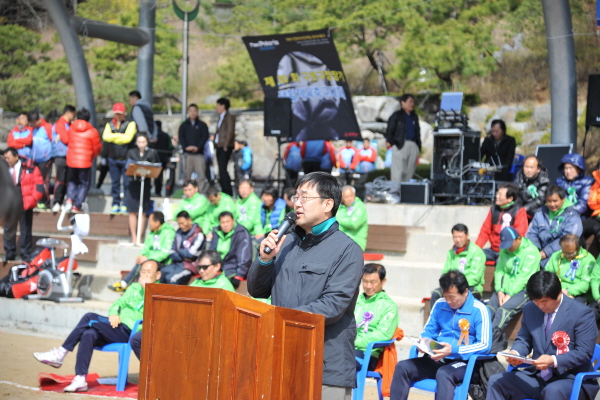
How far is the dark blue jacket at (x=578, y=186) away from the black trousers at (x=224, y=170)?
561cm

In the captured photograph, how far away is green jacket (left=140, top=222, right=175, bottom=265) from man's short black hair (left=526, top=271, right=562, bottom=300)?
200 inches

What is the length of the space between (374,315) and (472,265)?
1.67 metres

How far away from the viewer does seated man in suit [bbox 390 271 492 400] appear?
5.53 m

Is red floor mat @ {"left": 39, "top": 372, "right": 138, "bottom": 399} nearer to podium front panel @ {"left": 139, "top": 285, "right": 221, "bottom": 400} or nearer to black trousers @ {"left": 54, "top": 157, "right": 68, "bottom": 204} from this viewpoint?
podium front panel @ {"left": 139, "top": 285, "right": 221, "bottom": 400}

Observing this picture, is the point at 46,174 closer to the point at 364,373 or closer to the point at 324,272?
the point at 364,373

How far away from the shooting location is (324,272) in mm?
3482

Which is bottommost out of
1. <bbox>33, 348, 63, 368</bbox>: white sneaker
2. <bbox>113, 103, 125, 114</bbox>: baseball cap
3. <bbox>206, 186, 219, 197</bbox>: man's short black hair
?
<bbox>33, 348, 63, 368</bbox>: white sneaker

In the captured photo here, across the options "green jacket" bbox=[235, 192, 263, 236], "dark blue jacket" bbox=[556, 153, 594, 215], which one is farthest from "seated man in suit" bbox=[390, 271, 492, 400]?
"green jacket" bbox=[235, 192, 263, 236]

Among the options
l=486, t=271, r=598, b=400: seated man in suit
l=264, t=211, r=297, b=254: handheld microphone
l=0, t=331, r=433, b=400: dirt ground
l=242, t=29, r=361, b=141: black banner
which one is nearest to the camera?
l=264, t=211, r=297, b=254: handheld microphone

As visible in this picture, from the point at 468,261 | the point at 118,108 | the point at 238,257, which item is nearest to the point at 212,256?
the point at 238,257

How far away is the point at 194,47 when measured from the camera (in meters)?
38.3

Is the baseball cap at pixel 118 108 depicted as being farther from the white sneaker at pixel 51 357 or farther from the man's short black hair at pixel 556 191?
the man's short black hair at pixel 556 191

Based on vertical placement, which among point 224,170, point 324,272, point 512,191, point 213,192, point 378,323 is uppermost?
point 224,170

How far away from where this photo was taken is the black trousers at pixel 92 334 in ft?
22.9
